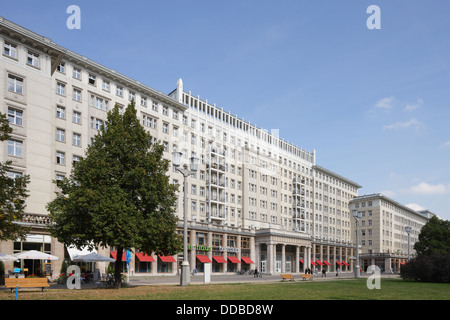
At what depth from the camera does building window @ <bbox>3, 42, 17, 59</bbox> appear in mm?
45719

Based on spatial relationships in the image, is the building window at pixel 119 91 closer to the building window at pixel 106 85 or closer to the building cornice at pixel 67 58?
the building cornice at pixel 67 58

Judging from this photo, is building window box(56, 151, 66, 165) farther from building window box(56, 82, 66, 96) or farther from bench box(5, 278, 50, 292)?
bench box(5, 278, 50, 292)

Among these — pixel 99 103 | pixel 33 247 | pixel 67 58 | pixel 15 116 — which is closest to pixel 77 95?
pixel 99 103

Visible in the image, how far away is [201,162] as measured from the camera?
75.2 metres

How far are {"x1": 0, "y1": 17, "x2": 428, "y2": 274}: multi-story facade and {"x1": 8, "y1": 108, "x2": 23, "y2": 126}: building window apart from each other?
0.10 m

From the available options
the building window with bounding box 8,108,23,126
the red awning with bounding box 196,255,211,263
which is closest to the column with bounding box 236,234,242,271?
the red awning with bounding box 196,255,211,263

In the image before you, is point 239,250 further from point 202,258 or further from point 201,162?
point 201,162

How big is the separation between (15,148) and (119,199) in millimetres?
23690

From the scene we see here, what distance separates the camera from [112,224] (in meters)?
26.8

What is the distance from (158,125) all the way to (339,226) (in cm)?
7364

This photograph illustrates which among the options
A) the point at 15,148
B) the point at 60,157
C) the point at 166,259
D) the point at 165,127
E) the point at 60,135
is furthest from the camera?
the point at 165,127

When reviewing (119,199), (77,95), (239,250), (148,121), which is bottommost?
(239,250)

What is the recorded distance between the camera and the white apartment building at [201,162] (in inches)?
1818
